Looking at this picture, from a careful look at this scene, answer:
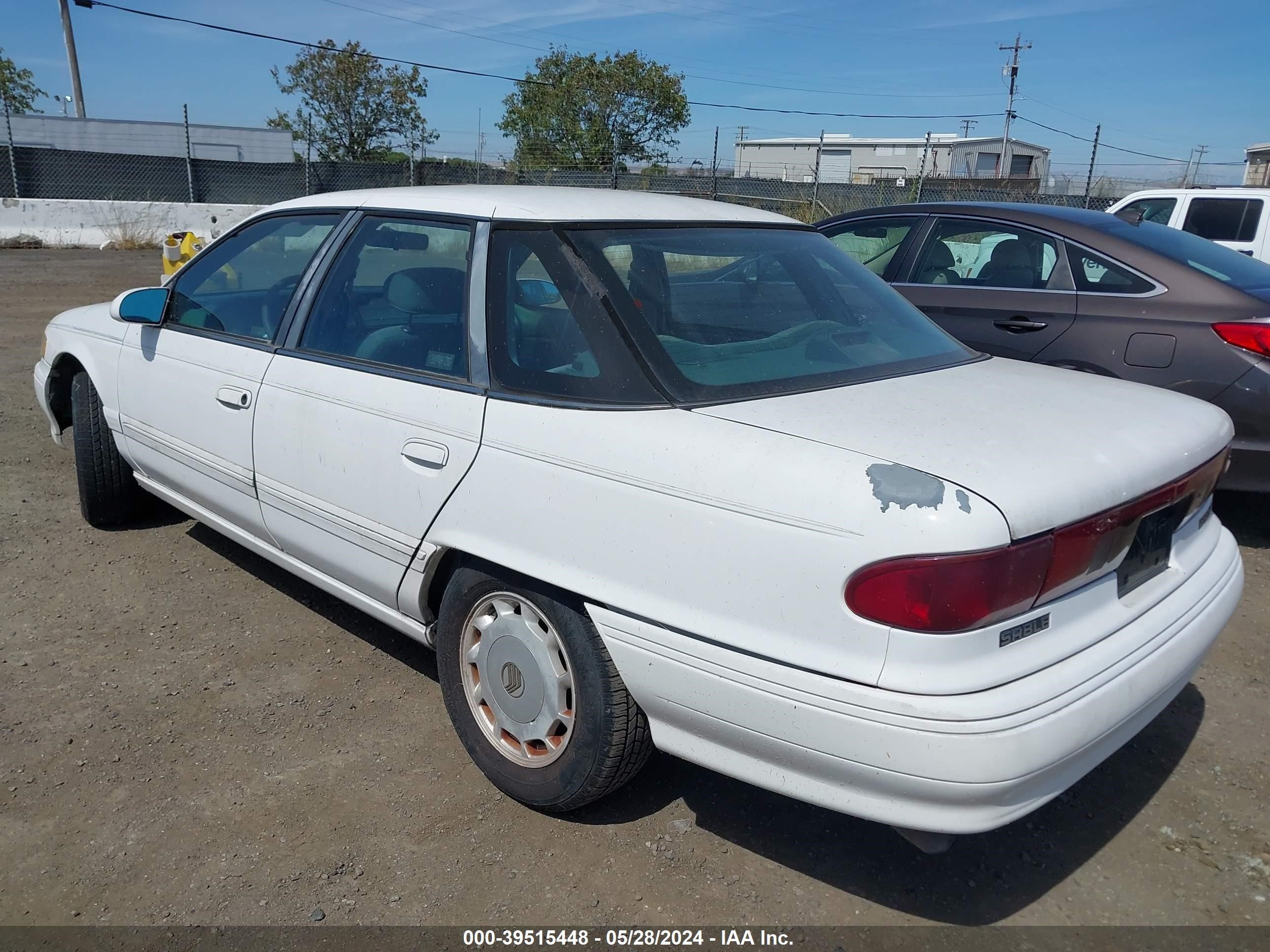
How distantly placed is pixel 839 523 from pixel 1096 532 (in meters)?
0.61

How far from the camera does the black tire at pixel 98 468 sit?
4.33 metres

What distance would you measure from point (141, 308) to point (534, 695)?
93.9 inches

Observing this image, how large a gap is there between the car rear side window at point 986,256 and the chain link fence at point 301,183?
42.1 ft

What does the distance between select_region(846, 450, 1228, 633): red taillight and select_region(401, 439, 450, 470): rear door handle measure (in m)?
1.19

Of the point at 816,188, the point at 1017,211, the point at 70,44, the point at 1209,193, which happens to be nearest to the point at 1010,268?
the point at 1017,211

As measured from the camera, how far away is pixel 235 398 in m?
3.36

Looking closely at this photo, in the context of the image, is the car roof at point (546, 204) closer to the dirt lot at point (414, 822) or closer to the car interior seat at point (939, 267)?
the dirt lot at point (414, 822)

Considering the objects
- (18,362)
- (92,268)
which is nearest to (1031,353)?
(18,362)

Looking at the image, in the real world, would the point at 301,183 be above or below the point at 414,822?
above

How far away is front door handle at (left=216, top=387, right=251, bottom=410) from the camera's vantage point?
3309 millimetres

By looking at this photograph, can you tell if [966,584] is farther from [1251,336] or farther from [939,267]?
[939,267]

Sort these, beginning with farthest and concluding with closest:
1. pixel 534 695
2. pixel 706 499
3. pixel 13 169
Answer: pixel 13 169
pixel 534 695
pixel 706 499

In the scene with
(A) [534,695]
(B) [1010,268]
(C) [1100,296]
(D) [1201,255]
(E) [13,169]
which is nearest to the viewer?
(A) [534,695]

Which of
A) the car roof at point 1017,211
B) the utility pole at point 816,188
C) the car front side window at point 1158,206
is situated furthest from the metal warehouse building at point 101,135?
the car roof at point 1017,211
